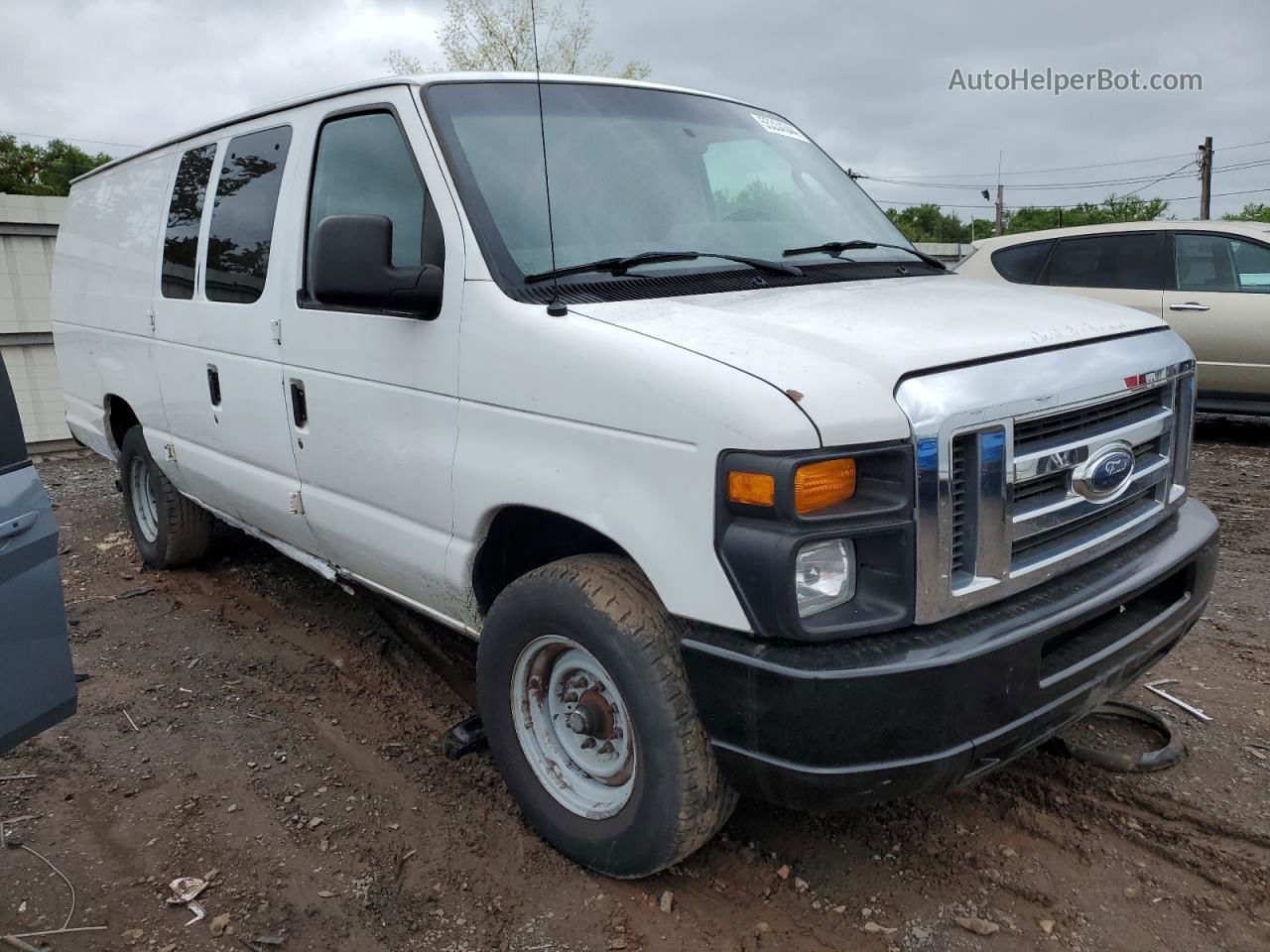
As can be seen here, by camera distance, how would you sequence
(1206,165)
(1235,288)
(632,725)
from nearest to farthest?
1. (632,725)
2. (1235,288)
3. (1206,165)

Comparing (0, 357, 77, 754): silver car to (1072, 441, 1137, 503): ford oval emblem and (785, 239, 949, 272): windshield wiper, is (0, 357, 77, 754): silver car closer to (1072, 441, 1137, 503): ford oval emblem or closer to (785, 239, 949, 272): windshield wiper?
(785, 239, 949, 272): windshield wiper

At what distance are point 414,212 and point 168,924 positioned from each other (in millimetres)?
2175

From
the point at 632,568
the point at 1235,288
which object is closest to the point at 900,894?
the point at 632,568

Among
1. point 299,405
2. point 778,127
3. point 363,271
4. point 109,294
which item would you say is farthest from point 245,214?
point 778,127

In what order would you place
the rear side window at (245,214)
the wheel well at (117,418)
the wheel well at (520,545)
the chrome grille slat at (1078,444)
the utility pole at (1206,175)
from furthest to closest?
the utility pole at (1206,175) < the wheel well at (117,418) < the rear side window at (245,214) < the wheel well at (520,545) < the chrome grille slat at (1078,444)

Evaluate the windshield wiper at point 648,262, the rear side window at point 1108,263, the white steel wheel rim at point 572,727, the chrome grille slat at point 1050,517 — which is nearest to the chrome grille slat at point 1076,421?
the chrome grille slat at point 1050,517

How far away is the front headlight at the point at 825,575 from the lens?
2162 mm

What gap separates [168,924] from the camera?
270cm

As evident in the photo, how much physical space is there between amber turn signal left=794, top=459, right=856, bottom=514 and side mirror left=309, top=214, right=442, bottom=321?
4.35 ft

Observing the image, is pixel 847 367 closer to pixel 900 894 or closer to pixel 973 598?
pixel 973 598

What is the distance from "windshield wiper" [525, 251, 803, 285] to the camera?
9.20 feet

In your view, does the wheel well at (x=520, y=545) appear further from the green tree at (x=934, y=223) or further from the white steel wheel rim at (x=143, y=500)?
the green tree at (x=934, y=223)

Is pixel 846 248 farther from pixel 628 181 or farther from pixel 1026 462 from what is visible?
pixel 1026 462

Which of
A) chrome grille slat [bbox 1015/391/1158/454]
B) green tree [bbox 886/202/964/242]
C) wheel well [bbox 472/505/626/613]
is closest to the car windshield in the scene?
wheel well [bbox 472/505/626/613]
